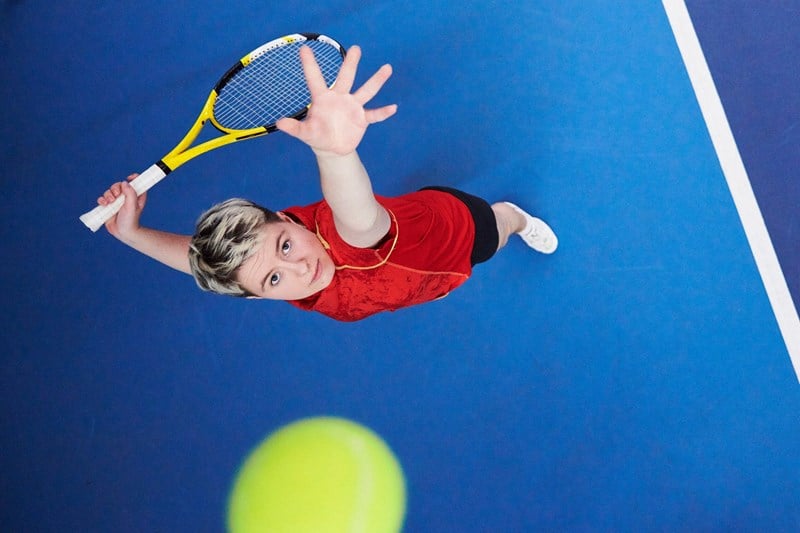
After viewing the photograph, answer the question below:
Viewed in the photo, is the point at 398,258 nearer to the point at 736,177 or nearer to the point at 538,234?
the point at 538,234

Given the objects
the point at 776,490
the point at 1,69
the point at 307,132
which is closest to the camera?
the point at 307,132

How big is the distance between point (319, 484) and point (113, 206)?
1.45 meters

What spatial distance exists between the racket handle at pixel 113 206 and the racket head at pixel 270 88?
61 centimetres

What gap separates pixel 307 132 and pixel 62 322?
2548mm

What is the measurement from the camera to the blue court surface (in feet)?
8.89

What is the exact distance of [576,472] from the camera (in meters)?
2.80

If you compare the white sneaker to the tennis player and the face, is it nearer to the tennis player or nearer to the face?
the tennis player

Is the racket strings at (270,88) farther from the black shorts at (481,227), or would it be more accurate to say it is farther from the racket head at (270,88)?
the black shorts at (481,227)

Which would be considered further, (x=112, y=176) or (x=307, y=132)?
(x=112, y=176)

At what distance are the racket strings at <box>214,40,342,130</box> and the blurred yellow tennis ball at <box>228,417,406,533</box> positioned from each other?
1322mm

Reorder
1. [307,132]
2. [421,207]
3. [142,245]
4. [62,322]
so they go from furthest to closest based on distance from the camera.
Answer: [62,322] → [142,245] → [421,207] → [307,132]

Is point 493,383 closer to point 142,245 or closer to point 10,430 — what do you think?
point 142,245

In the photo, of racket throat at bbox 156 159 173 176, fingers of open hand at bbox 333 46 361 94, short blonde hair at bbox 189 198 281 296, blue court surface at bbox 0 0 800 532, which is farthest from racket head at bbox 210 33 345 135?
fingers of open hand at bbox 333 46 361 94

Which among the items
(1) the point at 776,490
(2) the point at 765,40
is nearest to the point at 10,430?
(1) the point at 776,490
